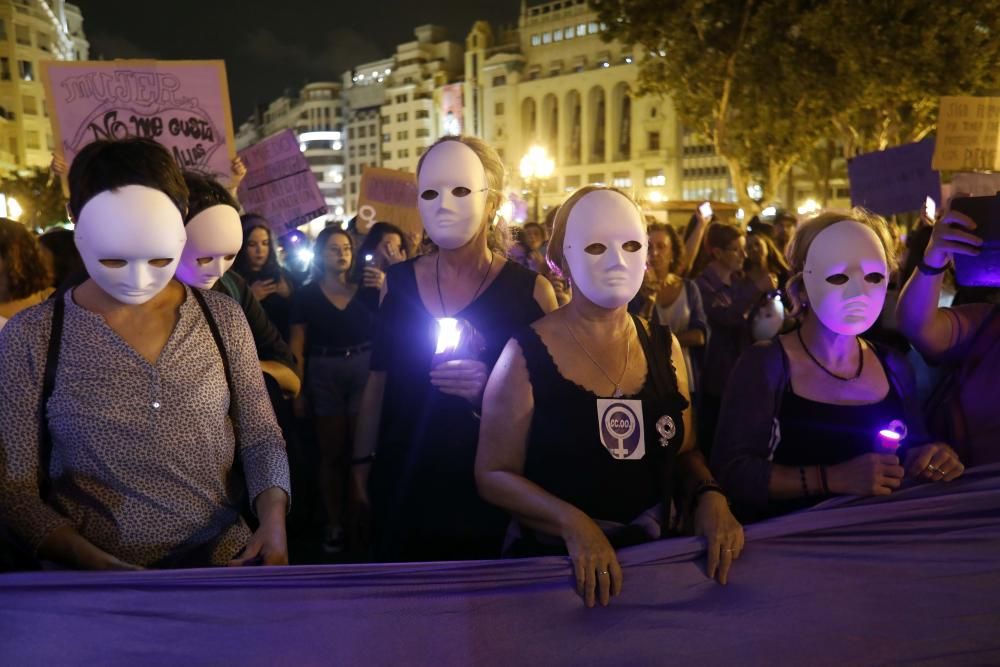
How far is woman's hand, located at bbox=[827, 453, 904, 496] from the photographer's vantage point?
2.35 metres

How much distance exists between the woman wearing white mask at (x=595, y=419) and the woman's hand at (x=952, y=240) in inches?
45.9

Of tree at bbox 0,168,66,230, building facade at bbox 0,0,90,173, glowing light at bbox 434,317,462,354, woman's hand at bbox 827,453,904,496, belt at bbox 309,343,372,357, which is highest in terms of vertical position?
building facade at bbox 0,0,90,173

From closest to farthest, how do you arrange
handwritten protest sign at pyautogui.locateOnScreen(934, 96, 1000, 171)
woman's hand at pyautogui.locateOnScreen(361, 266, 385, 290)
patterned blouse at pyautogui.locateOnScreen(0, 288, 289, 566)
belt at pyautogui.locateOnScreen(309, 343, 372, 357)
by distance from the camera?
patterned blouse at pyautogui.locateOnScreen(0, 288, 289, 566)
belt at pyautogui.locateOnScreen(309, 343, 372, 357)
woman's hand at pyautogui.locateOnScreen(361, 266, 385, 290)
handwritten protest sign at pyautogui.locateOnScreen(934, 96, 1000, 171)

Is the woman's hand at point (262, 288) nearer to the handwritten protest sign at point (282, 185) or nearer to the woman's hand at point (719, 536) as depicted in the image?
the handwritten protest sign at point (282, 185)

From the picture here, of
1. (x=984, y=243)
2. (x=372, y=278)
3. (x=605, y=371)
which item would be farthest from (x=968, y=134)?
(x=605, y=371)

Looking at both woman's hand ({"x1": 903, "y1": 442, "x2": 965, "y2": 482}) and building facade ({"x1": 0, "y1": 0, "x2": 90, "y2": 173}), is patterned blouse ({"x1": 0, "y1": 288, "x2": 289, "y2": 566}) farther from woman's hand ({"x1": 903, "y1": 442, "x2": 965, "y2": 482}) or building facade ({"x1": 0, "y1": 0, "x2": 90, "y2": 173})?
building facade ({"x1": 0, "y1": 0, "x2": 90, "y2": 173})

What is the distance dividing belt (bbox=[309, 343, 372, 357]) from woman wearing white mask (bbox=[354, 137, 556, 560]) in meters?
2.58

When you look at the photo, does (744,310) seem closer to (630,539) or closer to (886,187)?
(886,187)

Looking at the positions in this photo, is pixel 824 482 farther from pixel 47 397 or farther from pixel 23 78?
pixel 23 78

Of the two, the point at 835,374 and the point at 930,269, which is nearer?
the point at 835,374

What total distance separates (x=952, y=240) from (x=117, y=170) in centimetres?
266

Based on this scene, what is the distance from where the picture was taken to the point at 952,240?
8.95ft

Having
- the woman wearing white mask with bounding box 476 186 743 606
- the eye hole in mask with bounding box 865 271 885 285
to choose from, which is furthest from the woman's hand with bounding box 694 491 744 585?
the eye hole in mask with bounding box 865 271 885 285

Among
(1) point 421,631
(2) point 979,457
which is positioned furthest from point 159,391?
(2) point 979,457
